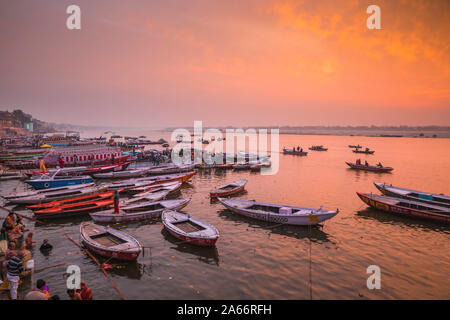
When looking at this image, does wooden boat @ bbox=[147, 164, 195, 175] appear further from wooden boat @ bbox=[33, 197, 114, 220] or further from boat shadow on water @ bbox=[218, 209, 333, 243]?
boat shadow on water @ bbox=[218, 209, 333, 243]

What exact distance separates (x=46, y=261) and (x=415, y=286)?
2166 centimetres

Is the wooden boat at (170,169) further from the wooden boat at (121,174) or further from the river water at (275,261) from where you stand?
the river water at (275,261)

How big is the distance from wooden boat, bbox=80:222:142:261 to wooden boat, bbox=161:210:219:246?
10.8ft

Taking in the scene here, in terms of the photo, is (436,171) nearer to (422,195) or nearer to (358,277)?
(422,195)

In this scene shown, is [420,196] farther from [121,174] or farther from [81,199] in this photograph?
[121,174]

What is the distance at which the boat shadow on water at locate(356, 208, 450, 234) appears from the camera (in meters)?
21.1

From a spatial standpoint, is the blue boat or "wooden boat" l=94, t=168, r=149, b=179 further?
"wooden boat" l=94, t=168, r=149, b=179

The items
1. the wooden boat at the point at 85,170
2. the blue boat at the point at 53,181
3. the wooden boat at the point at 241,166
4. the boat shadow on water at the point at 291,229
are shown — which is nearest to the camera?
the boat shadow on water at the point at 291,229

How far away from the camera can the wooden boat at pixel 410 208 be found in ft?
70.8

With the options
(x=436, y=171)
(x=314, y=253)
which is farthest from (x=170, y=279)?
(x=436, y=171)

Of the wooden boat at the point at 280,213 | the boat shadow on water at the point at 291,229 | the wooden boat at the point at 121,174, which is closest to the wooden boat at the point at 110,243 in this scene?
the boat shadow on water at the point at 291,229

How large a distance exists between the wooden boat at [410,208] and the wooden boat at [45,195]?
100ft

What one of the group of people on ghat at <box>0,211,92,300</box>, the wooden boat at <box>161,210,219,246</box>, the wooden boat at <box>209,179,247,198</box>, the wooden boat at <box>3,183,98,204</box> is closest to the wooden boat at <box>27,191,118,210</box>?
the wooden boat at <box>3,183,98,204</box>
